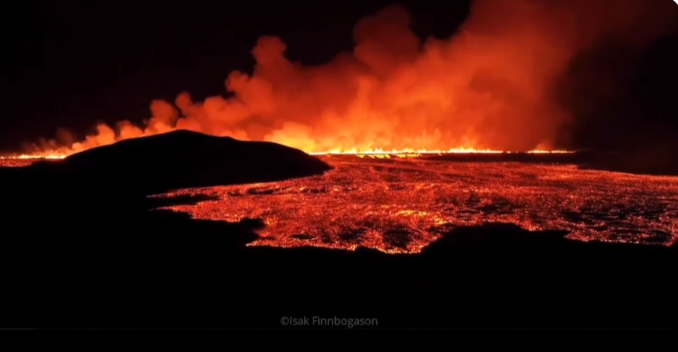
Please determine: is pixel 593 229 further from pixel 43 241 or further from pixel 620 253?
pixel 43 241

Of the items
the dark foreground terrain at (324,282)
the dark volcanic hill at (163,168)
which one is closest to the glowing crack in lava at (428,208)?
the dark foreground terrain at (324,282)

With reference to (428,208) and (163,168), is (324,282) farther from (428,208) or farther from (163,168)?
(163,168)

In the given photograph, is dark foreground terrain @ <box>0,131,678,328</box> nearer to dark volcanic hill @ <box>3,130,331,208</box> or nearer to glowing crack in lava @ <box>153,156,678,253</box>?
glowing crack in lava @ <box>153,156,678,253</box>

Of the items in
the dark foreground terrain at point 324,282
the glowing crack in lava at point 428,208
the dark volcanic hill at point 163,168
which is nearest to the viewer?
the dark foreground terrain at point 324,282

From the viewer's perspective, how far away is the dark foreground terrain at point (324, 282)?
6.66 meters

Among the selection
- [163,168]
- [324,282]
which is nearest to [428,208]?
[324,282]

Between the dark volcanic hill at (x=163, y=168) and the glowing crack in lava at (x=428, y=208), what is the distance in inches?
111

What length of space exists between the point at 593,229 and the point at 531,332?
7.13 m

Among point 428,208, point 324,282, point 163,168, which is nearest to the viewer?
point 324,282

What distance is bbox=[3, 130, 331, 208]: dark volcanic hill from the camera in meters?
21.5

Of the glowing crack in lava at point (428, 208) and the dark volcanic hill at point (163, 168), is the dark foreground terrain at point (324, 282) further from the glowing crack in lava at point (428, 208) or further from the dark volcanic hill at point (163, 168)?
the dark volcanic hill at point (163, 168)

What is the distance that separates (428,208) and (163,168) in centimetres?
1558

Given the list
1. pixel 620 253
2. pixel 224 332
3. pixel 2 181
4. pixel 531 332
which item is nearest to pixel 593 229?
pixel 620 253

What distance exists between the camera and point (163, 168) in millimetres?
24688
